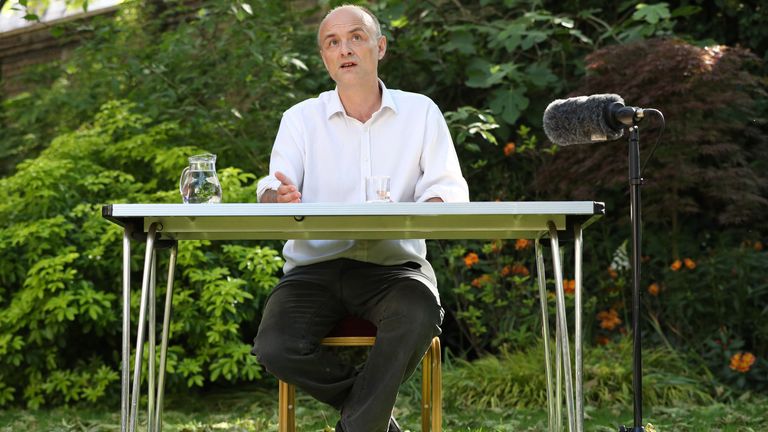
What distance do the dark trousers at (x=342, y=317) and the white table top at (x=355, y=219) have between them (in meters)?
0.17

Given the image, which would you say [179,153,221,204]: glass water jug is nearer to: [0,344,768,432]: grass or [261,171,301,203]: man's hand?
[261,171,301,203]: man's hand

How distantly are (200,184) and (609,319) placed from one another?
9.94ft

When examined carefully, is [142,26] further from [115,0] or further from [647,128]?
[647,128]

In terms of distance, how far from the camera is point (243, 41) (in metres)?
5.30

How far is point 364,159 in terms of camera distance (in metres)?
2.96

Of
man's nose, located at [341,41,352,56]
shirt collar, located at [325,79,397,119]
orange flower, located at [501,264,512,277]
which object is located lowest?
orange flower, located at [501,264,512,277]

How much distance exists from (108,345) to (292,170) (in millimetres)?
2451

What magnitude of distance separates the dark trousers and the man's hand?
1.08 feet

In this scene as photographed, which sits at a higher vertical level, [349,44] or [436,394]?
[349,44]

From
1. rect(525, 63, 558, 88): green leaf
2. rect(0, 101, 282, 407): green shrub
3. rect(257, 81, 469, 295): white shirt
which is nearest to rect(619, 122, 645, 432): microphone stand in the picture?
rect(257, 81, 469, 295): white shirt

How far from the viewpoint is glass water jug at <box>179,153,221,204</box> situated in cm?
249

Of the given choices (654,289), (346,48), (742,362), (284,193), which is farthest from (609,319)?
(284,193)

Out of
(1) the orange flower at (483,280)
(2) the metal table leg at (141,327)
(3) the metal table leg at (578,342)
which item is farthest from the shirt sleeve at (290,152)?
(1) the orange flower at (483,280)

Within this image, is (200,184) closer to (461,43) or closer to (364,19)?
(364,19)
